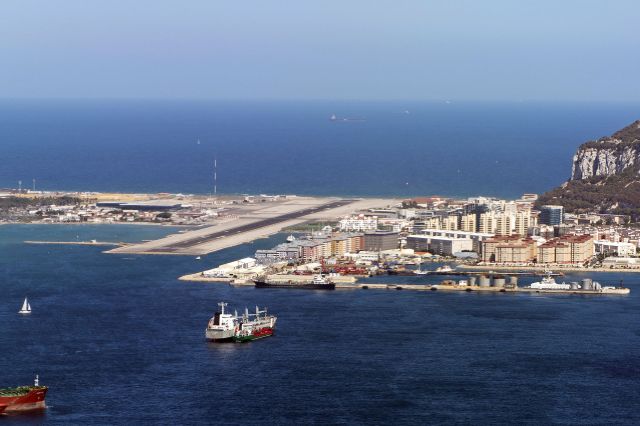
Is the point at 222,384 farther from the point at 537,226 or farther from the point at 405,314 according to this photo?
the point at 537,226

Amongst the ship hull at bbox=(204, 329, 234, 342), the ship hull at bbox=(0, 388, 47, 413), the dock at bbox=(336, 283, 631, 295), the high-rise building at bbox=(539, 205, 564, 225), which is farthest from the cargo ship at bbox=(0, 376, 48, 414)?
the high-rise building at bbox=(539, 205, 564, 225)

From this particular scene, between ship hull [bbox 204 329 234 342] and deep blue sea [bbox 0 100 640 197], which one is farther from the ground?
deep blue sea [bbox 0 100 640 197]

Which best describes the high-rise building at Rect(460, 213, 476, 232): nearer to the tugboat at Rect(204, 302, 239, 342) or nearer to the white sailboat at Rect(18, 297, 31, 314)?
the tugboat at Rect(204, 302, 239, 342)

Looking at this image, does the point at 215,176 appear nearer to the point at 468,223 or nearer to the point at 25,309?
the point at 468,223

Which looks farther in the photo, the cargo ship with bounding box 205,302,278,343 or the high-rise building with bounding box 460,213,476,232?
the high-rise building with bounding box 460,213,476,232

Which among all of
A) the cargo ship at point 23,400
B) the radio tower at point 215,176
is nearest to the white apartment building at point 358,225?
the radio tower at point 215,176

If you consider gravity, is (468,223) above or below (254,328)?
above

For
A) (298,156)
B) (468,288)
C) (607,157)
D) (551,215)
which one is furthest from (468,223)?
(298,156)
